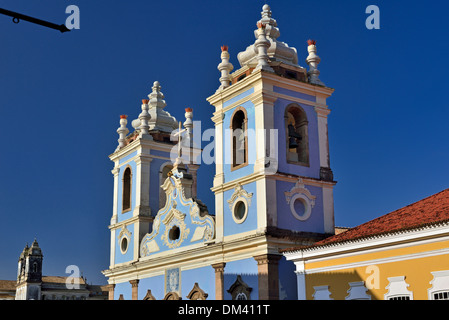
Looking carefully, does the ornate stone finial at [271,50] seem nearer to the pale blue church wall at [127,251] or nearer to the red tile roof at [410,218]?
the red tile roof at [410,218]

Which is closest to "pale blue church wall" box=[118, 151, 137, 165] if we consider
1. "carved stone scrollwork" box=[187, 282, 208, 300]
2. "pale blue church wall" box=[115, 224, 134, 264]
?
"pale blue church wall" box=[115, 224, 134, 264]

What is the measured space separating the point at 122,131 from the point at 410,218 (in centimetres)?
1786

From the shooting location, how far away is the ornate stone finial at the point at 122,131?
30.4 metres

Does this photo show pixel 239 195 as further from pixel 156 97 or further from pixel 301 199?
pixel 156 97

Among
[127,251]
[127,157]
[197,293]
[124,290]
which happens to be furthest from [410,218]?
[127,157]

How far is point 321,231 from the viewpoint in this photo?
21.0 metres

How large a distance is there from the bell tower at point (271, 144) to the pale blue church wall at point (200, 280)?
4.89 feet

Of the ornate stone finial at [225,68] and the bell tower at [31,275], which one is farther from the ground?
the ornate stone finial at [225,68]

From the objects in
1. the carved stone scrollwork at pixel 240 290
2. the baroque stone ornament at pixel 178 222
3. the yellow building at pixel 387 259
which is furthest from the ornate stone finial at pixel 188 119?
the yellow building at pixel 387 259

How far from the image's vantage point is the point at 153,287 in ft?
84.2

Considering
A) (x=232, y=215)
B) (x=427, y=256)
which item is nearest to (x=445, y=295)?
(x=427, y=256)

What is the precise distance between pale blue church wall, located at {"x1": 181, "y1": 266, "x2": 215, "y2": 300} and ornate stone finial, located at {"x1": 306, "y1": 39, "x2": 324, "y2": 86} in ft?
25.4

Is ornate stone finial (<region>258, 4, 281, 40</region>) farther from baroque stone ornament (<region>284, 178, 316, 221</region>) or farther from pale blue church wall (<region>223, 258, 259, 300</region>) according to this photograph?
pale blue church wall (<region>223, 258, 259, 300</region>)
